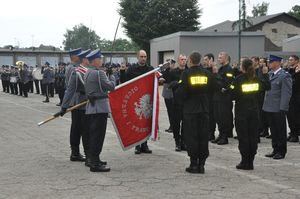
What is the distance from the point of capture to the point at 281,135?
28.8 feet

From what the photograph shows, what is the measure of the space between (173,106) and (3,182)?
3992 mm

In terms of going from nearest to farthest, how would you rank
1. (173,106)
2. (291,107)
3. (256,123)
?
(256,123) → (173,106) → (291,107)

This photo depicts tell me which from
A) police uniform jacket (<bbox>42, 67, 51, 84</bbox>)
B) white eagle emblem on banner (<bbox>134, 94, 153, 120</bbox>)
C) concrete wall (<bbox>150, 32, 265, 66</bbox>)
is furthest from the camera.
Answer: concrete wall (<bbox>150, 32, 265, 66</bbox>)

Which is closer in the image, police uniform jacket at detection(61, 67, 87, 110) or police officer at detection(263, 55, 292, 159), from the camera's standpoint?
police uniform jacket at detection(61, 67, 87, 110)

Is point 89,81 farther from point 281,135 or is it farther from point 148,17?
point 148,17

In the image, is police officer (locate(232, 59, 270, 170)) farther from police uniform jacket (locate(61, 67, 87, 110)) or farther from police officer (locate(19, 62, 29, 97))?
police officer (locate(19, 62, 29, 97))

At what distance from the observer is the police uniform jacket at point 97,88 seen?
7.63 meters

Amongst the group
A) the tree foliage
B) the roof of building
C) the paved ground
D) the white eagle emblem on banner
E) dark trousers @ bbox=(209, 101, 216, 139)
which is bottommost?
the paved ground

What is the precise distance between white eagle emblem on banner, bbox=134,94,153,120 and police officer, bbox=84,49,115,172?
107 cm

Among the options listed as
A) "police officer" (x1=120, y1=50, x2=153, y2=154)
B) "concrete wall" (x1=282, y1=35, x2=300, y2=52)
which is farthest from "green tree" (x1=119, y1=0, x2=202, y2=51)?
"police officer" (x1=120, y1=50, x2=153, y2=154)

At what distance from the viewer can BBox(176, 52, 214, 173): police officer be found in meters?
7.59

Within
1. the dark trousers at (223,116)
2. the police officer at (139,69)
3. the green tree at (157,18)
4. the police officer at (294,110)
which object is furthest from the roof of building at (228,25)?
the police officer at (139,69)

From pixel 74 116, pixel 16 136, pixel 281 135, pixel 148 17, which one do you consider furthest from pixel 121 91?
pixel 148 17

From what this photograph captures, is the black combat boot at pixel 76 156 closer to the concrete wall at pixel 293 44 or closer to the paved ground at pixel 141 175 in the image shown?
the paved ground at pixel 141 175
